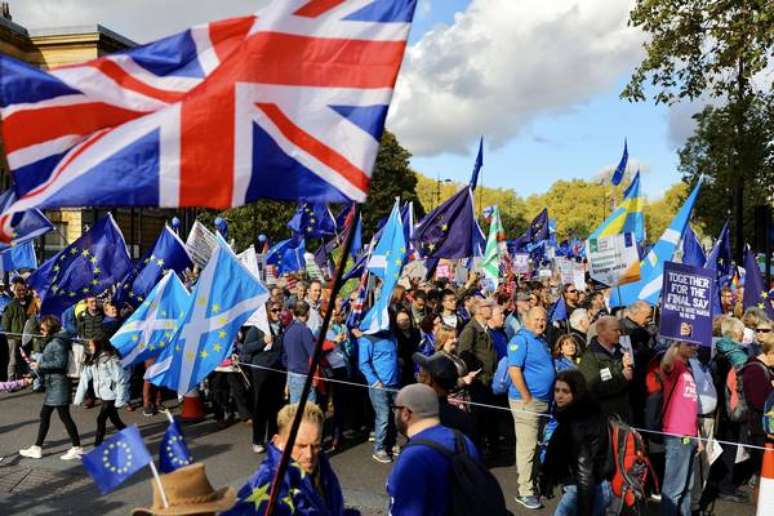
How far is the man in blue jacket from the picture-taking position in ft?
26.6

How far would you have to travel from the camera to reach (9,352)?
12.4 m

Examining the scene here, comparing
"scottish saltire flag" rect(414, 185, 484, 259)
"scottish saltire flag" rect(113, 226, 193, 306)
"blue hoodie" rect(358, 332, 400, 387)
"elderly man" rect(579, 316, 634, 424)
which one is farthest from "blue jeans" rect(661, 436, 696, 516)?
"scottish saltire flag" rect(113, 226, 193, 306)

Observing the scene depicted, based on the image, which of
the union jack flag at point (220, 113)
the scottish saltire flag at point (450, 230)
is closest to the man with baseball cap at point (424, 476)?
the union jack flag at point (220, 113)

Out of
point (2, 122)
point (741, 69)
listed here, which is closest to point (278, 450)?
point (2, 122)

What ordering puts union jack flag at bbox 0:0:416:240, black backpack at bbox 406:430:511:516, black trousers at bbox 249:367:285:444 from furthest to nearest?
black trousers at bbox 249:367:285:444 → black backpack at bbox 406:430:511:516 → union jack flag at bbox 0:0:416:240

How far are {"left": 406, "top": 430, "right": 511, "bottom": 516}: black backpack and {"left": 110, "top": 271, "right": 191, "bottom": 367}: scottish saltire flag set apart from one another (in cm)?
492

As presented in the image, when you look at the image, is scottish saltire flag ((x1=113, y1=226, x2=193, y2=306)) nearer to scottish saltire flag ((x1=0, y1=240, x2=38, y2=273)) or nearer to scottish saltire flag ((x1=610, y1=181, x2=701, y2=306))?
scottish saltire flag ((x1=0, y1=240, x2=38, y2=273))

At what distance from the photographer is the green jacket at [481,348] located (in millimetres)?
8164

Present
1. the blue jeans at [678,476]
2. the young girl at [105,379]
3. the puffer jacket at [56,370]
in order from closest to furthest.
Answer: the blue jeans at [678,476]
the puffer jacket at [56,370]
the young girl at [105,379]

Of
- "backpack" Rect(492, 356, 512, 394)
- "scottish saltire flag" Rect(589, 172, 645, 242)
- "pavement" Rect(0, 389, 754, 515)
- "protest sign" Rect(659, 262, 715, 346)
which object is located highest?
"scottish saltire flag" Rect(589, 172, 645, 242)

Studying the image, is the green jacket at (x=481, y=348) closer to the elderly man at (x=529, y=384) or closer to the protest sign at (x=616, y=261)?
the elderly man at (x=529, y=384)

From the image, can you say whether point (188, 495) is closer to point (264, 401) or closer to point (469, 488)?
point (469, 488)

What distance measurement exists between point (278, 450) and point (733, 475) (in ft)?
19.1

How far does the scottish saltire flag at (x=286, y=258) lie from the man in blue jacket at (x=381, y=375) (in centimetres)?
974
